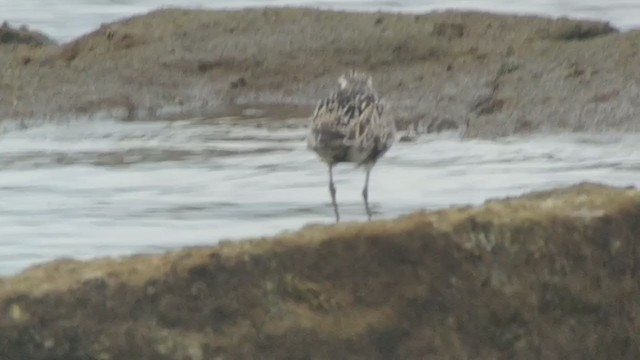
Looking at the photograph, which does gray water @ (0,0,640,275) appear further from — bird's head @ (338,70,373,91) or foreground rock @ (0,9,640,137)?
bird's head @ (338,70,373,91)

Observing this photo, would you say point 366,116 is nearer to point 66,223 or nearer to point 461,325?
point 66,223

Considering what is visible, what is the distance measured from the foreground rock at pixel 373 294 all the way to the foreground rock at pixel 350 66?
6.88 meters

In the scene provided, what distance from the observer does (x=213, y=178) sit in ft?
36.0

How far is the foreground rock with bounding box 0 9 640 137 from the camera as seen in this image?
1315cm

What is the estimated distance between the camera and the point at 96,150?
12258 millimetres

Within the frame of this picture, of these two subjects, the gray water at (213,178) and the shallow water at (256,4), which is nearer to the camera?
the gray water at (213,178)

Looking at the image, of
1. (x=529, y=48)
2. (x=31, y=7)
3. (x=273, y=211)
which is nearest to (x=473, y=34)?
(x=529, y=48)

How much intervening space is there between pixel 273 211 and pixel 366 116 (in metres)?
0.86

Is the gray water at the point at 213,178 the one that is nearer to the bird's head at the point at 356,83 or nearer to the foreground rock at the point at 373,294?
the bird's head at the point at 356,83

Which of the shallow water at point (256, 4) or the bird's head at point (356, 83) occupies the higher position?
the bird's head at point (356, 83)

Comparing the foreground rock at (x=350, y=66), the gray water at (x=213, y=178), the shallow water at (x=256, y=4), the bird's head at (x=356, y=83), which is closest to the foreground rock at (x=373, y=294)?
the gray water at (x=213, y=178)

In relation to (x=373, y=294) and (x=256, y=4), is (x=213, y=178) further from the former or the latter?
(x=256, y=4)

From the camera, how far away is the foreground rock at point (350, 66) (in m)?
13.1

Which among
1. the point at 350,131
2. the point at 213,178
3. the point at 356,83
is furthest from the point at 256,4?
the point at 350,131
